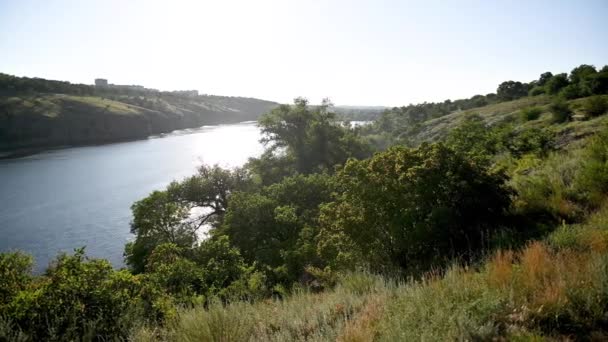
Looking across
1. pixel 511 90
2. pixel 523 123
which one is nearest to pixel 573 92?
pixel 523 123

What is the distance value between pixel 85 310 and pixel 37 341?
2.24 feet

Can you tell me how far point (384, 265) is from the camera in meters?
8.97

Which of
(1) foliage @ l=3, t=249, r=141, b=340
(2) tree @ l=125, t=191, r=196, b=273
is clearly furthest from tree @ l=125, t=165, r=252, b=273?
(1) foliage @ l=3, t=249, r=141, b=340

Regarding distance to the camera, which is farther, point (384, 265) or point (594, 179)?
point (384, 265)

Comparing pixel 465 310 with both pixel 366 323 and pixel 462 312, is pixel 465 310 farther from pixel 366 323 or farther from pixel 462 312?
pixel 366 323

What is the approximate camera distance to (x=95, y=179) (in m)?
56.4

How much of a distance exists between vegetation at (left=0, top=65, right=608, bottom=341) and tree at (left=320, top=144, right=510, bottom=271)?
1.5 inches

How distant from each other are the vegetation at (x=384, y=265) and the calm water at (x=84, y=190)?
16.9m

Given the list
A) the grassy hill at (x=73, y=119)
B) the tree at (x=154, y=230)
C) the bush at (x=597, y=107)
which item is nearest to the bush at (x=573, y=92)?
the bush at (x=597, y=107)

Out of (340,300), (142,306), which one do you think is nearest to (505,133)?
(340,300)

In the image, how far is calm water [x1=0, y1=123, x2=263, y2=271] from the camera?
110 ft

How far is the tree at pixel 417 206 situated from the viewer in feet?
28.0

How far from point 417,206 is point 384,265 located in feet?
6.18

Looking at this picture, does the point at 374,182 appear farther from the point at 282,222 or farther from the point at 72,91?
the point at 72,91
